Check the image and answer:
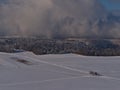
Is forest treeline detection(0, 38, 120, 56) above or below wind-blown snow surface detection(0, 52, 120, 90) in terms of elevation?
above

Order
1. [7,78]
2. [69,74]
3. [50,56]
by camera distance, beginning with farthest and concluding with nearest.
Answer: [50,56] → [69,74] → [7,78]

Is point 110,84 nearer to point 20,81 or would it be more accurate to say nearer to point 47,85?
point 47,85

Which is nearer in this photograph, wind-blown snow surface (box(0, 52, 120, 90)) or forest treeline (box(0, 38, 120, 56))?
wind-blown snow surface (box(0, 52, 120, 90))

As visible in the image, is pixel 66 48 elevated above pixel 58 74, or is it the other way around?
pixel 66 48

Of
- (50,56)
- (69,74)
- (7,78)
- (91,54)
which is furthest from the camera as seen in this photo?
(91,54)

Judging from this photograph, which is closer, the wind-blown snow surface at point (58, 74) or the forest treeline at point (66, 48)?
the wind-blown snow surface at point (58, 74)

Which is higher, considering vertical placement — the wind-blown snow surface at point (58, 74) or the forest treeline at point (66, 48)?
the forest treeline at point (66, 48)

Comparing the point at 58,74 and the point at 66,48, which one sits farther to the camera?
the point at 66,48

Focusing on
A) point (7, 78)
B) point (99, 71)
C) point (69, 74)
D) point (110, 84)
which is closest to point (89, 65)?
point (99, 71)
